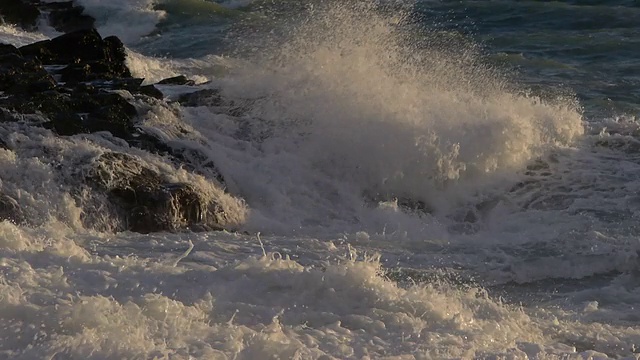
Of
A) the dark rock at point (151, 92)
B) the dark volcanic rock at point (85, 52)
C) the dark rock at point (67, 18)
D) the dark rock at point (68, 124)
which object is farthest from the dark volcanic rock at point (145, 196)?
the dark rock at point (67, 18)

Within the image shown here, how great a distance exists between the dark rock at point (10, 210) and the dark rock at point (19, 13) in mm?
11841

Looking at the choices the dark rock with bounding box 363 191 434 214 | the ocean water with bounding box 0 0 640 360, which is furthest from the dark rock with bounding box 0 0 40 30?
the dark rock with bounding box 363 191 434 214

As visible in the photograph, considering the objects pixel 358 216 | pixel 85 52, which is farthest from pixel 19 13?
pixel 358 216

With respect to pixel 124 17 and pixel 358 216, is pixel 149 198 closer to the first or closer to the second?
pixel 358 216

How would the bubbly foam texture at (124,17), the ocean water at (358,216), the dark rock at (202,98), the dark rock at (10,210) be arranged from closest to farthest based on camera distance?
the ocean water at (358,216), the dark rock at (10,210), the dark rock at (202,98), the bubbly foam texture at (124,17)

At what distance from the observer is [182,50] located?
19219mm

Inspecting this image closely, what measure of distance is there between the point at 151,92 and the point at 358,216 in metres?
3.47

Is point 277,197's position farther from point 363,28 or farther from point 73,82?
point 363,28

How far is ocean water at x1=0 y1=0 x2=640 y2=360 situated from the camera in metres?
5.97

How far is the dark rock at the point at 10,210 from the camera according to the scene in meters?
8.34

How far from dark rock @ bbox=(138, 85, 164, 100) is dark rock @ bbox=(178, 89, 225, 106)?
322mm

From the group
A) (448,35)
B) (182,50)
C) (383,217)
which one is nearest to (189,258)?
(383,217)

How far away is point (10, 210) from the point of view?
839 centimetres

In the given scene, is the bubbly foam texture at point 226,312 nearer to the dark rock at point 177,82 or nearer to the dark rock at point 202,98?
the dark rock at point 202,98
